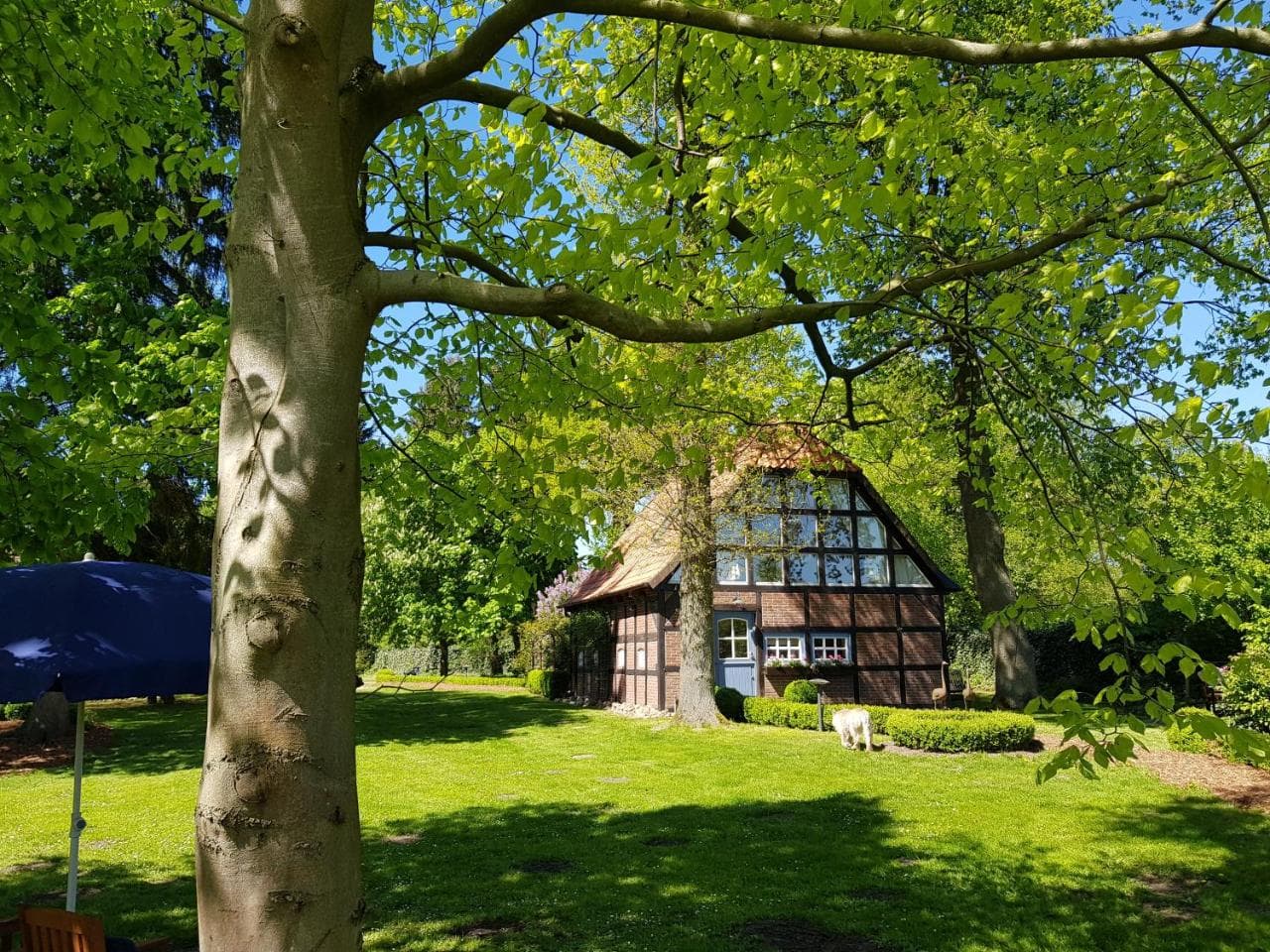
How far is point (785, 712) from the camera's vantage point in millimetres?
19766

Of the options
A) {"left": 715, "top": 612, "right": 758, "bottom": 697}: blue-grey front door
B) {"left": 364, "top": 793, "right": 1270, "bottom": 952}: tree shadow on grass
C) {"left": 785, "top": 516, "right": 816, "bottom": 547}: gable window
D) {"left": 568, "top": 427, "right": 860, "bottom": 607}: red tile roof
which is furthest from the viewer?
{"left": 715, "top": 612, "right": 758, "bottom": 697}: blue-grey front door

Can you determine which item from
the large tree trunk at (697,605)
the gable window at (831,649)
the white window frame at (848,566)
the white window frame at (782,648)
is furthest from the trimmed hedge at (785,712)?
the white window frame at (848,566)

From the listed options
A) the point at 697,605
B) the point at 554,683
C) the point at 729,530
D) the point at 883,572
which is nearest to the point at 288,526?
the point at 729,530

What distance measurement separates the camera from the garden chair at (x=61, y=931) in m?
4.02

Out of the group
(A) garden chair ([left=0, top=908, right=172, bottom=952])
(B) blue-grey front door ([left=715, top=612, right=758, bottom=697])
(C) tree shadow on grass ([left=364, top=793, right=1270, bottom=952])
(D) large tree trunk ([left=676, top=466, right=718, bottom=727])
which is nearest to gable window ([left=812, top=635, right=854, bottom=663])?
(B) blue-grey front door ([left=715, top=612, right=758, bottom=697])

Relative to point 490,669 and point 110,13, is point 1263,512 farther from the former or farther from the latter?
point 490,669

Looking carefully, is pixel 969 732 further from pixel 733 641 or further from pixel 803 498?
pixel 733 641

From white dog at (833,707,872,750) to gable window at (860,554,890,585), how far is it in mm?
8385

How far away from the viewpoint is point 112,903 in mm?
7227

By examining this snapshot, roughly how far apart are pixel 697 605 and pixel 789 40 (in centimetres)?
1647

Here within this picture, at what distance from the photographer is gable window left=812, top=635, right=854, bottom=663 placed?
23.7 metres

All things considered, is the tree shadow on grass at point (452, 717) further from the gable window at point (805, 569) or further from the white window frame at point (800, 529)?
the white window frame at point (800, 529)

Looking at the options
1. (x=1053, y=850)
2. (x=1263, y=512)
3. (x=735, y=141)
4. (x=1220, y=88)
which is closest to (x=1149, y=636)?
(x=1263, y=512)

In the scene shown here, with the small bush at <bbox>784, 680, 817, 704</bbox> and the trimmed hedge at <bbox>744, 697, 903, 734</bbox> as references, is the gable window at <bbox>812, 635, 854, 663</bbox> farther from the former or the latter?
the trimmed hedge at <bbox>744, 697, 903, 734</bbox>
